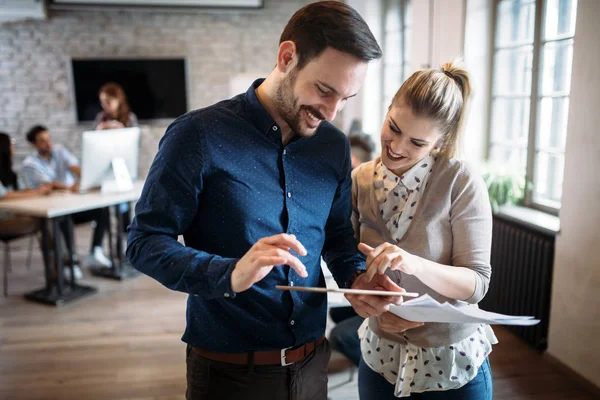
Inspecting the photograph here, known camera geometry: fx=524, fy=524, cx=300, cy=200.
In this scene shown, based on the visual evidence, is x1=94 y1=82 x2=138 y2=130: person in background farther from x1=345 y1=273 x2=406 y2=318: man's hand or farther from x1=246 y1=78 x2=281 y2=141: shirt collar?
x1=345 y1=273 x2=406 y2=318: man's hand

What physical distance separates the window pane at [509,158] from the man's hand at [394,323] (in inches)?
105

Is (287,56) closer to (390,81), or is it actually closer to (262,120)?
(262,120)

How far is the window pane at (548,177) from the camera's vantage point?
342cm

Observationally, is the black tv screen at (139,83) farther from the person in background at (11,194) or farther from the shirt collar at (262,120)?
the shirt collar at (262,120)

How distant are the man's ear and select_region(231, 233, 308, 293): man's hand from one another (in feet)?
1.24

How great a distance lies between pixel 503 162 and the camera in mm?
3855

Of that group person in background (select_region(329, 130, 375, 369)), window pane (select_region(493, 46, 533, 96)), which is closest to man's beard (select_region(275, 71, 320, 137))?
person in background (select_region(329, 130, 375, 369))

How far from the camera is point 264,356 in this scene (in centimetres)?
117

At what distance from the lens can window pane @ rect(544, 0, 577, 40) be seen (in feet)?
10.6

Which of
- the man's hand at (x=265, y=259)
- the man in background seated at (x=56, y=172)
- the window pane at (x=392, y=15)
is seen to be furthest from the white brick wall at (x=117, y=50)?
the man's hand at (x=265, y=259)

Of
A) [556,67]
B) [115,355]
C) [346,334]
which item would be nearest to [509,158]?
[556,67]

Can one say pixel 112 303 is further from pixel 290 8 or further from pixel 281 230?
pixel 290 8

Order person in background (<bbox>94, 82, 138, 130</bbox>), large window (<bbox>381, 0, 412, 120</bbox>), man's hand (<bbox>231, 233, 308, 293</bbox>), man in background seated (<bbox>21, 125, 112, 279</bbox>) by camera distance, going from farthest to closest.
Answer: large window (<bbox>381, 0, 412, 120</bbox>) < person in background (<bbox>94, 82, 138, 130</bbox>) < man in background seated (<bbox>21, 125, 112, 279</bbox>) < man's hand (<bbox>231, 233, 308, 293</bbox>)

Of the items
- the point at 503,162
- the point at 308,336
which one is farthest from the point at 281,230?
the point at 503,162
